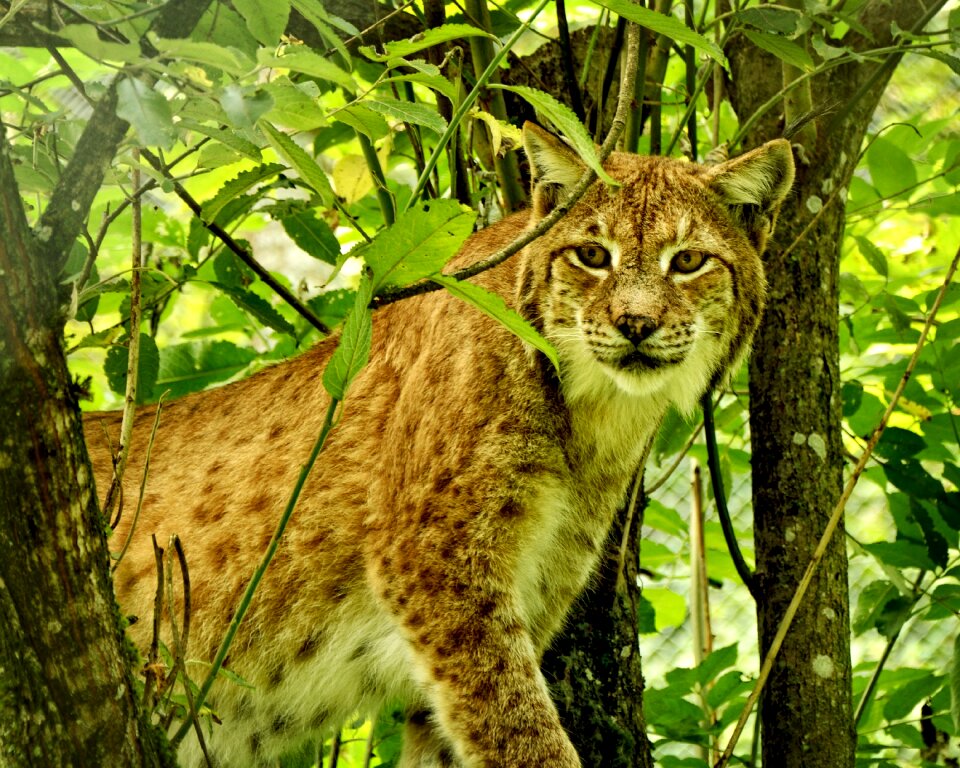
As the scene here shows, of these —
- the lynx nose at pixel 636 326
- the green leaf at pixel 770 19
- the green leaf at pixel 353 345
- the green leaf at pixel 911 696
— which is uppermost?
the green leaf at pixel 770 19

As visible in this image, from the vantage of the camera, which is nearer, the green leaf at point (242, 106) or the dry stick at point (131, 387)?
the green leaf at point (242, 106)

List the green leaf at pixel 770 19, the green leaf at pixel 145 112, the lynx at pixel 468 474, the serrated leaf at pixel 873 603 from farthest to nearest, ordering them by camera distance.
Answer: the serrated leaf at pixel 873 603
the lynx at pixel 468 474
the green leaf at pixel 770 19
the green leaf at pixel 145 112

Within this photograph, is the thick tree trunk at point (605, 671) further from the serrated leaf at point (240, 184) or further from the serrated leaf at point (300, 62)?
the serrated leaf at point (300, 62)

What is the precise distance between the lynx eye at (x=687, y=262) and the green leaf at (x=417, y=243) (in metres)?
1.85

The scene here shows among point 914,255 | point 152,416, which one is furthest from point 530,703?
point 914,255

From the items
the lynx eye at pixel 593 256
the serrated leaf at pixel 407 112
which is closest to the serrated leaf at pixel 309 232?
the lynx eye at pixel 593 256

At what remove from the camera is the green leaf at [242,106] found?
A: 66.0 inches

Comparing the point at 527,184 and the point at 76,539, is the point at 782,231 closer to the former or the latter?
the point at 527,184

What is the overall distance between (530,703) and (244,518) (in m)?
1.22

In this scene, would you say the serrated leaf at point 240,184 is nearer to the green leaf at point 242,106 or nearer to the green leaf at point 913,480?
the green leaf at point 242,106

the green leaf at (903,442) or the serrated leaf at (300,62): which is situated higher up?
the serrated leaf at (300,62)

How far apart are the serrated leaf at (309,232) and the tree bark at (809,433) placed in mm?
1540

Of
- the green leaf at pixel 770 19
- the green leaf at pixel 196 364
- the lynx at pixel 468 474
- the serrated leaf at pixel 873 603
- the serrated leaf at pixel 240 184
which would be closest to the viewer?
the serrated leaf at pixel 240 184

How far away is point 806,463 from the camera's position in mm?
4027
